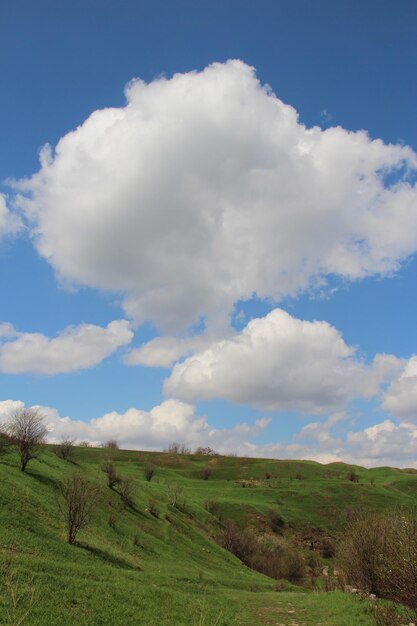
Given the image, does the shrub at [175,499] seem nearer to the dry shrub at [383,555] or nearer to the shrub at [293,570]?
the shrub at [293,570]

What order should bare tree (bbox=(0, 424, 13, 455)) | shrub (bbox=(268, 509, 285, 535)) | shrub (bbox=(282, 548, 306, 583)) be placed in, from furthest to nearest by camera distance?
shrub (bbox=(268, 509, 285, 535)), shrub (bbox=(282, 548, 306, 583)), bare tree (bbox=(0, 424, 13, 455))

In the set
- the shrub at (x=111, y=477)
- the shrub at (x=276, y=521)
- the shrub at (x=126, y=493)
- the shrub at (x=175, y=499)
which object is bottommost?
the shrub at (x=276, y=521)

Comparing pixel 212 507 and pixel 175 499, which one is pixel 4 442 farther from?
pixel 212 507

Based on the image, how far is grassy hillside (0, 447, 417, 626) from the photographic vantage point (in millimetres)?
19828

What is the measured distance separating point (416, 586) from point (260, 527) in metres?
63.3

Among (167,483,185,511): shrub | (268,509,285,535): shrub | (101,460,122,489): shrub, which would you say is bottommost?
(268,509,285,535): shrub

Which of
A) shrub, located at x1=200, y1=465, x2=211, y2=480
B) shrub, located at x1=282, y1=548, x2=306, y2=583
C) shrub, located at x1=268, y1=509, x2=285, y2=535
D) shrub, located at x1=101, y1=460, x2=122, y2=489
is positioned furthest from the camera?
shrub, located at x1=200, y1=465, x2=211, y2=480

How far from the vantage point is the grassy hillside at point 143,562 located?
19.8 m

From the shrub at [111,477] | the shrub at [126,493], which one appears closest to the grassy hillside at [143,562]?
the shrub at [126,493]

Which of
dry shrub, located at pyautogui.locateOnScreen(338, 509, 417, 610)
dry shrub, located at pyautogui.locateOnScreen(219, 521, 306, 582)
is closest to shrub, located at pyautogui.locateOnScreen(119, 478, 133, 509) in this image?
dry shrub, located at pyautogui.locateOnScreen(219, 521, 306, 582)

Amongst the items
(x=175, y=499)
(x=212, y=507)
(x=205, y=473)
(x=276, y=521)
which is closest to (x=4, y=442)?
(x=175, y=499)

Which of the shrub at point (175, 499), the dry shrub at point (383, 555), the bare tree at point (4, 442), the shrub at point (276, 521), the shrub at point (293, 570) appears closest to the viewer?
the dry shrub at point (383, 555)

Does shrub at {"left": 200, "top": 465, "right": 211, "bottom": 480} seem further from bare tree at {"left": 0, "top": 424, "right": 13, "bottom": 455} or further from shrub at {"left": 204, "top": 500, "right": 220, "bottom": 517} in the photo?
bare tree at {"left": 0, "top": 424, "right": 13, "bottom": 455}

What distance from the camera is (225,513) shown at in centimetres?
7975
